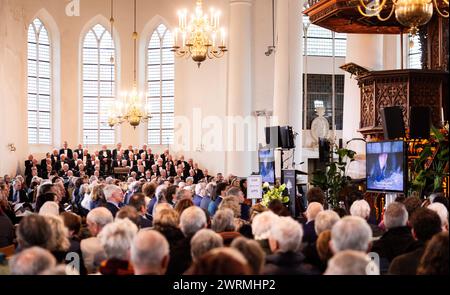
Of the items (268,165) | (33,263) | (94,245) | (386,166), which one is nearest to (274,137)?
(268,165)

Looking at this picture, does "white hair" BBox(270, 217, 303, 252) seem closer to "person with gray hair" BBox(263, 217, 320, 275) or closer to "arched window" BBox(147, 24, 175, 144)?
"person with gray hair" BBox(263, 217, 320, 275)

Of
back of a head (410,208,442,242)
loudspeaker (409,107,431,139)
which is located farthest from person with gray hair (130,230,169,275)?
loudspeaker (409,107,431,139)

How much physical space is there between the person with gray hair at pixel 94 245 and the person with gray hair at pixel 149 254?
119 cm

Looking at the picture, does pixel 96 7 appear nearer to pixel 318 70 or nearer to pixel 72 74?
pixel 72 74

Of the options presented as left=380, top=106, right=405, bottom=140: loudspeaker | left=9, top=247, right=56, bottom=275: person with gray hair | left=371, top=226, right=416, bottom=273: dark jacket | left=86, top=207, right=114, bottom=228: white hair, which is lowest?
left=371, top=226, right=416, bottom=273: dark jacket

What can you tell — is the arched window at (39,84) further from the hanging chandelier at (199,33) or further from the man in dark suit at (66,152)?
the hanging chandelier at (199,33)

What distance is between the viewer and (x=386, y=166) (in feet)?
36.5

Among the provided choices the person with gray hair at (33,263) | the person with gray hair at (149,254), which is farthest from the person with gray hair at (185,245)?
the person with gray hair at (33,263)

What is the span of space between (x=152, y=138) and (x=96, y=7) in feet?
17.7

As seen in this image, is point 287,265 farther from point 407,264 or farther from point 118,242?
point 118,242

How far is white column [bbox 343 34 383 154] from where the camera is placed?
18.2 metres

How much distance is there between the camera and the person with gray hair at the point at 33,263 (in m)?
4.11

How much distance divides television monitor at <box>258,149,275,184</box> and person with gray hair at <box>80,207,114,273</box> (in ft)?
28.2

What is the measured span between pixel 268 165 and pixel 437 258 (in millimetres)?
11301
